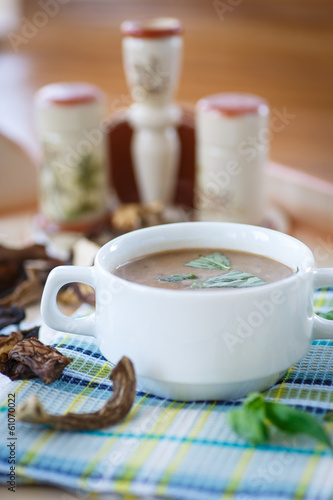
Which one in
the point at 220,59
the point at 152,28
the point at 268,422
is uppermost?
the point at 152,28

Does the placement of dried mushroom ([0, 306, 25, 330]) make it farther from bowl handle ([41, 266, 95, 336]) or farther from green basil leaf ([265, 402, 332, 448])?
green basil leaf ([265, 402, 332, 448])

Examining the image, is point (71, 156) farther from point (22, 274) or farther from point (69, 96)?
point (22, 274)

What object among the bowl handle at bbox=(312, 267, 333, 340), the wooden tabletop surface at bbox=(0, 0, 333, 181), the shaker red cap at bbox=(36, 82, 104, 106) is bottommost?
the wooden tabletop surface at bbox=(0, 0, 333, 181)

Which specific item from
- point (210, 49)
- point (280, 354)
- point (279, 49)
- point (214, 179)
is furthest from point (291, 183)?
point (210, 49)

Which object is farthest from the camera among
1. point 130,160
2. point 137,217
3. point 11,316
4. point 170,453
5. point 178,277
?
point 130,160

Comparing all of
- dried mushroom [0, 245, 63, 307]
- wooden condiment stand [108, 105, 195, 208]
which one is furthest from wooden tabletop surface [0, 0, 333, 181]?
dried mushroom [0, 245, 63, 307]

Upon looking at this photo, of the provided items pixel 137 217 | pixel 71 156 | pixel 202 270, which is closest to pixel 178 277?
pixel 202 270
